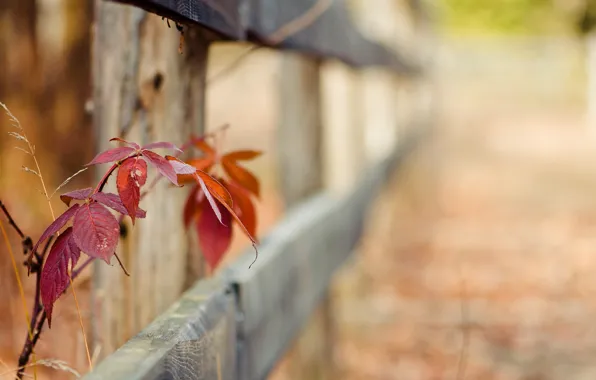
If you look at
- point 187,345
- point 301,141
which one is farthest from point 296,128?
point 187,345

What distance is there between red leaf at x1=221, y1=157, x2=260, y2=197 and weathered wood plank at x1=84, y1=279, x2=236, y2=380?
0.20 m

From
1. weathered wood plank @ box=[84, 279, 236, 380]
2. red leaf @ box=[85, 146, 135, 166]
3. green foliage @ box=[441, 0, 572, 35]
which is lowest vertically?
green foliage @ box=[441, 0, 572, 35]

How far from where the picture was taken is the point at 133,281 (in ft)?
5.09

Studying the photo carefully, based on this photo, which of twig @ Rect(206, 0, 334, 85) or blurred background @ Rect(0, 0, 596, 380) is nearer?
twig @ Rect(206, 0, 334, 85)

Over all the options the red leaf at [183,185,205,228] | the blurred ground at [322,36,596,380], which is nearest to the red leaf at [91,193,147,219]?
the red leaf at [183,185,205,228]

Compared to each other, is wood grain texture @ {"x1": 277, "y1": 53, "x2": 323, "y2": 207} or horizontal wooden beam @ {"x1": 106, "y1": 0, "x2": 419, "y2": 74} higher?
horizontal wooden beam @ {"x1": 106, "y1": 0, "x2": 419, "y2": 74}

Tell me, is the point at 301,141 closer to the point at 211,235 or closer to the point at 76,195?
the point at 211,235

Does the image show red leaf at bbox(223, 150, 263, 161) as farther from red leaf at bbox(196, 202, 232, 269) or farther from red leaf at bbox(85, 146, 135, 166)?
red leaf at bbox(85, 146, 135, 166)

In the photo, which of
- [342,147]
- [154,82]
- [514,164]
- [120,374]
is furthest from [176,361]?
[514,164]

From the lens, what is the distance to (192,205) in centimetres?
153

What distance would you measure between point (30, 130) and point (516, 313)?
103 inches

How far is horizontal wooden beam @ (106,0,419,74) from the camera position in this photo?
1224 millimetres

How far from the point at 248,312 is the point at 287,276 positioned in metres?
0.45

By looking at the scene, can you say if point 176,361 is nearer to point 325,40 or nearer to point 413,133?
point 325,40
